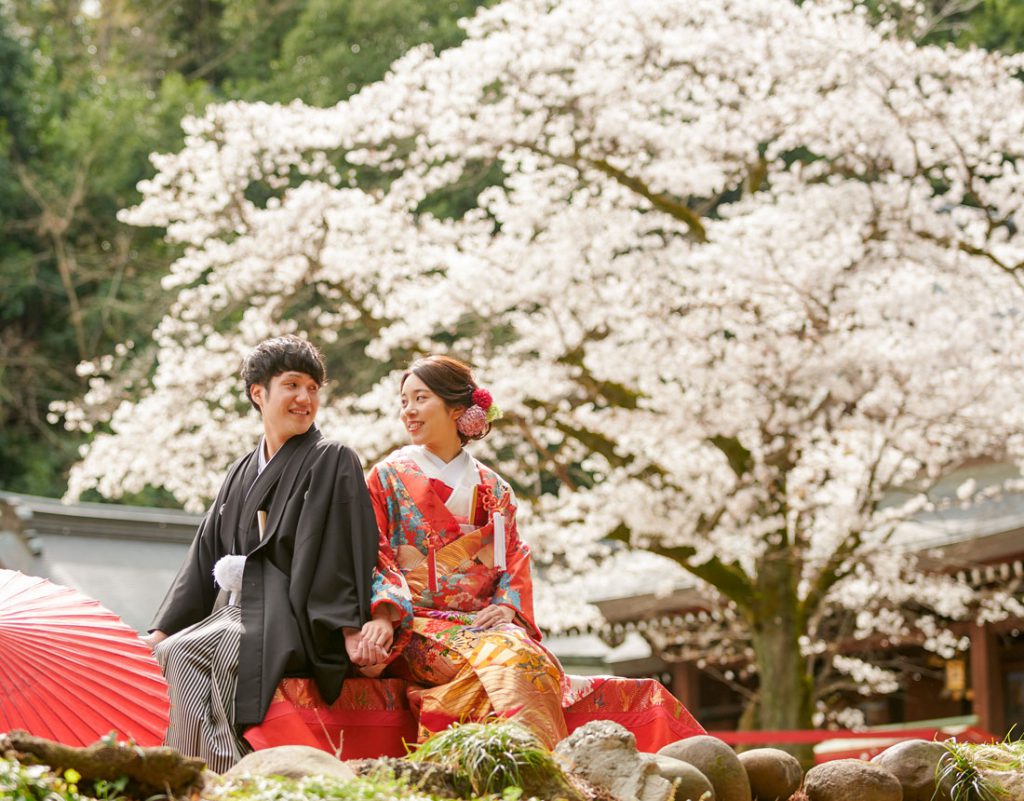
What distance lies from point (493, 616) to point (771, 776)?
852 mm

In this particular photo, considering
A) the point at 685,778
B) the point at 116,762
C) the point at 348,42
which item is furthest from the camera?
the point at 348,42

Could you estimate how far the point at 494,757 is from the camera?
113 inches

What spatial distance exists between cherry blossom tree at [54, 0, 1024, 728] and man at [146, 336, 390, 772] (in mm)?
5876

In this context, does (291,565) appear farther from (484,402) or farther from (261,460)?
(484,402)

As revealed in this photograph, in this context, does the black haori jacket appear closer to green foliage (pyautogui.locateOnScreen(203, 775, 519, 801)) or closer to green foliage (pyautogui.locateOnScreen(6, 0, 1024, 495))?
green foliage (pyautogui.locateOnScreen(203, 775, 519, 801))

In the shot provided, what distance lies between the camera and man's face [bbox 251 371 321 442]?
3695mm

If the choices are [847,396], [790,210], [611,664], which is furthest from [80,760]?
[611,664]

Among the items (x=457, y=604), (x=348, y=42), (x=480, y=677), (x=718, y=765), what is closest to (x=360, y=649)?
(x=480, y=677)

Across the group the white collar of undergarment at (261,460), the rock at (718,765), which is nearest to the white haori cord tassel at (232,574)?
the white collar of undergarment at (261,460)

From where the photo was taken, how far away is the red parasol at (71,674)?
9.69 ft

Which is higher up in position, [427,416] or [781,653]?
[427,416]

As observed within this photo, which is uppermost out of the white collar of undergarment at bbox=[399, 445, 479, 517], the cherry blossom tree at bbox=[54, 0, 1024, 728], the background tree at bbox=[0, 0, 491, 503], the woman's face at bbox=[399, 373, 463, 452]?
the background tree at bbox=[0, 0, 491, 503]

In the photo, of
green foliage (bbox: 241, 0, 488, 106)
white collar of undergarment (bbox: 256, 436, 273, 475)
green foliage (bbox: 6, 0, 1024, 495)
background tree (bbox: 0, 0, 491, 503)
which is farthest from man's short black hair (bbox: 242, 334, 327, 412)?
green foliage (bbox: 241, 0, 488, 106)

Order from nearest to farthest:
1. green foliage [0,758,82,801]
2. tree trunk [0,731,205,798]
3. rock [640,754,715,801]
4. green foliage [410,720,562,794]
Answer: green foliage [0,758,82,801], tree trunk [0,731,205,798], green foliage [410,720,562,794], rock [640,754,715,801]
